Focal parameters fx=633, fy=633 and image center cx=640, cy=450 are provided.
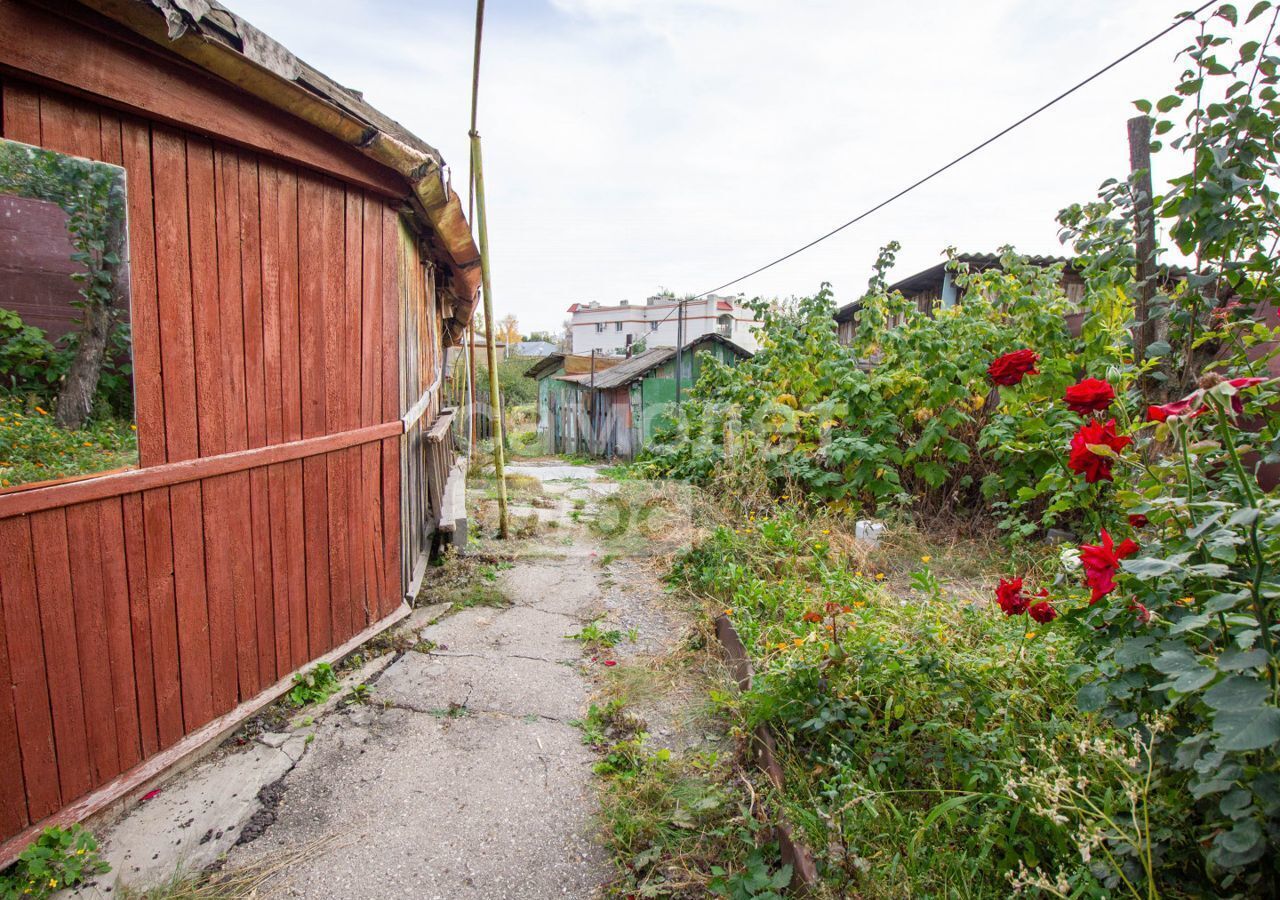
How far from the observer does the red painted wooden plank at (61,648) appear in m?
2.01

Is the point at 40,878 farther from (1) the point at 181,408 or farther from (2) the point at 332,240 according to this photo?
(2) the point at 332,240

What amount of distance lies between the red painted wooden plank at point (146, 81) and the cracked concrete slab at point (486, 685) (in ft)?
8.28

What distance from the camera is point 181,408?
2414 millimetres

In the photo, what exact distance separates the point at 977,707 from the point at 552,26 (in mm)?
5352

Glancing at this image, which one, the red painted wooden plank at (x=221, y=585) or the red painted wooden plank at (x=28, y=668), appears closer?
the red painted wooden plank at (x=28, y=668)

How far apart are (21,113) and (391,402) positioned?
2.05m

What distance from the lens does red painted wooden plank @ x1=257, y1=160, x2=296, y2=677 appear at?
108 inches

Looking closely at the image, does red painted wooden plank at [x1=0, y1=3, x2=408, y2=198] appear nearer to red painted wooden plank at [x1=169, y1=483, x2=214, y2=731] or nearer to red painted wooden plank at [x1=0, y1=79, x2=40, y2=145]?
red painted wooden plank at [x1=0, y1=79, x2=40, y2=145]

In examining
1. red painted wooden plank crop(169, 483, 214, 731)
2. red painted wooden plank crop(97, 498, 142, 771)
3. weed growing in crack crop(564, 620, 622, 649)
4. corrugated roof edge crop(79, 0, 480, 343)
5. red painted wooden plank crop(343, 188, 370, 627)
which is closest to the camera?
corrugated roof edge crop(79, 0, 480, 343)

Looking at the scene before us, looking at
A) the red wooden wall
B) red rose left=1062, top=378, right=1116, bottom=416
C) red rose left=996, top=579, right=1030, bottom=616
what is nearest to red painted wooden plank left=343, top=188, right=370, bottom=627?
the red wooden wall

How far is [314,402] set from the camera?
3092mm

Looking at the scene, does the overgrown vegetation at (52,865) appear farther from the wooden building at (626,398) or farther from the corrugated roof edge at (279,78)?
the wooden building at (626,398)

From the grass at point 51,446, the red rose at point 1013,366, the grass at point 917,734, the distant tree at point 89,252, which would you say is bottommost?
the grass at point 917,734

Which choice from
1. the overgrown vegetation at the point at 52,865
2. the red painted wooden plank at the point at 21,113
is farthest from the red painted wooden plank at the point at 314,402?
the overgrown vegetation at the point at 52,865
